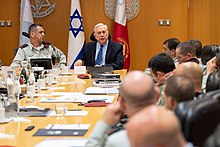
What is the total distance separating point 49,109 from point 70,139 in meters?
0.83

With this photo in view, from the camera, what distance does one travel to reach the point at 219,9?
7.70 m

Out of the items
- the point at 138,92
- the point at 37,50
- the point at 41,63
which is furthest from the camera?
the point at 37,50

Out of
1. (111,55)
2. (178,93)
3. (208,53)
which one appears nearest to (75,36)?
(111,55)

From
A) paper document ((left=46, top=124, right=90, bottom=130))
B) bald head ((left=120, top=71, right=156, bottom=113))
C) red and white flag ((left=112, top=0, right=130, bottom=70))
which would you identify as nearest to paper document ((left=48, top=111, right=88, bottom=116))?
paper document ((left=46, top=124, right=90, bottom=130))

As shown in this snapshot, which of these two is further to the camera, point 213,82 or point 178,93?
point 213,82

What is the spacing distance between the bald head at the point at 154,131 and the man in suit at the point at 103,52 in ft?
14.8

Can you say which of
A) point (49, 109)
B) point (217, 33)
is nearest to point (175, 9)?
point (217, 33)

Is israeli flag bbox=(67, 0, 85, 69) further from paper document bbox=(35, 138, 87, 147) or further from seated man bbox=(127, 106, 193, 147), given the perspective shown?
seated man bbox=(127, 106, 193, 147)

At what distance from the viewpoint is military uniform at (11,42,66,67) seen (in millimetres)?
5967

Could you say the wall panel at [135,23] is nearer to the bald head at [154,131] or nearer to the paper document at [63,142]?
the paper document at [63,142]

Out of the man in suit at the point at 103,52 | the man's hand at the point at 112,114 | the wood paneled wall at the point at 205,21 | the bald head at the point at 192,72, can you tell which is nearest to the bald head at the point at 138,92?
the man's hand at the point at 112,114

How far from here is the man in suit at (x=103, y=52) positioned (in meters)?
5.94

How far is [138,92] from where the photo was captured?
1731mm

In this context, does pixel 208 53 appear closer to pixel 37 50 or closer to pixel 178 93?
pixel 37 50
